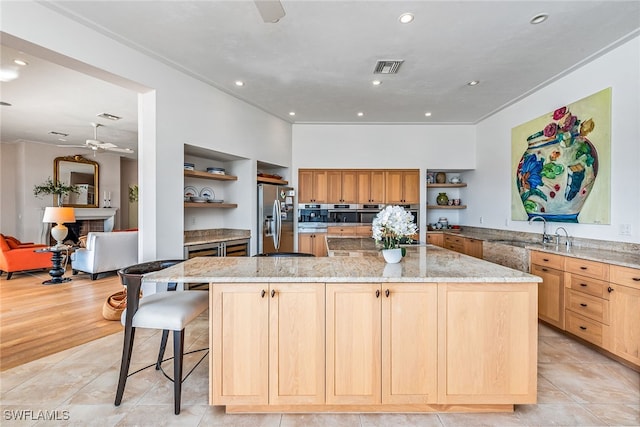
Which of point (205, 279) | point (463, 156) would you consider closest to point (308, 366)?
point (205, 279)

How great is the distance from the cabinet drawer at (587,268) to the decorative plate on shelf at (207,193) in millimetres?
4795

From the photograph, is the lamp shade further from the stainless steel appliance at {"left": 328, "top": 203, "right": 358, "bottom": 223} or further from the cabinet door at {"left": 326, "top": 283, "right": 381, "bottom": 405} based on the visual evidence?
the cabinet door at {"left": 326, "top": 283, "right": 381, "bottom": 405}

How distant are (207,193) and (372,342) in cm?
396

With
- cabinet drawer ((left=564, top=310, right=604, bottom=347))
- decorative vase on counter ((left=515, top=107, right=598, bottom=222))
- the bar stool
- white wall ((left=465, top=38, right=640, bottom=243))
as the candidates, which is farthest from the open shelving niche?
the bar stool

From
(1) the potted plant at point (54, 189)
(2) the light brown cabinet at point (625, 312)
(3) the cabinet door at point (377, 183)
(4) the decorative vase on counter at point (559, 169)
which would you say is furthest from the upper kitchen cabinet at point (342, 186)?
(1) the potted plant at point (54, 189)

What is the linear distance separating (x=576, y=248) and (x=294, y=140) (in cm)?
458

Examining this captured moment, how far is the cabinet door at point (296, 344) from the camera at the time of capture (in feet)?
5.72

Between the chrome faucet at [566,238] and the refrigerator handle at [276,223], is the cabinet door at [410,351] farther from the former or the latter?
the refrigerator handle at [276,223]

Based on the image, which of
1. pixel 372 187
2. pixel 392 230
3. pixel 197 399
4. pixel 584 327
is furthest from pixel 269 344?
pixel 372 187

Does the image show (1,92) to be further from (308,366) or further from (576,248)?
(576,248)

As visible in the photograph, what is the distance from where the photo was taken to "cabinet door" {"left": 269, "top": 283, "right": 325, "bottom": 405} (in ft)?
5.72

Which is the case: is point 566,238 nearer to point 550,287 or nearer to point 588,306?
point 550,287

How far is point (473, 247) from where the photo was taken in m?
4.68

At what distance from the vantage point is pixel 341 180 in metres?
5.76
